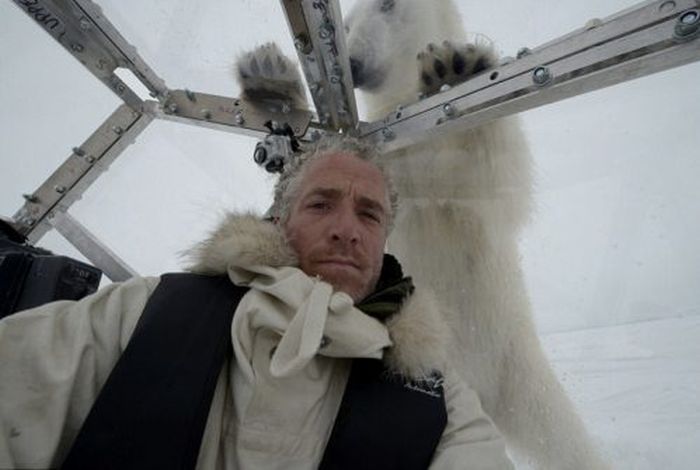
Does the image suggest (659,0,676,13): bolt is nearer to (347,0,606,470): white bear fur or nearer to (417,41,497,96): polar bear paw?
(417,41,497,96): polar bear paw

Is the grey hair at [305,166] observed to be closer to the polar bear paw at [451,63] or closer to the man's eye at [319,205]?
the man's eye at [319,205]

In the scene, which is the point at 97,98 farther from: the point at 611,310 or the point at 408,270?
the point at 611,310

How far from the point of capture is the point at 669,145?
127 centimetres

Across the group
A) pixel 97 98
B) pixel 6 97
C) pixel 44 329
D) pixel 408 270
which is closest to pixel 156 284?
pixel 44 329

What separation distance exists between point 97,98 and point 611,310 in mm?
2954

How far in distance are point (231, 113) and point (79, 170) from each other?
3.21 feet

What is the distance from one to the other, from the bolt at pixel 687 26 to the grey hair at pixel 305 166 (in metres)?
0.85

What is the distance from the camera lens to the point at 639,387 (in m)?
1.55

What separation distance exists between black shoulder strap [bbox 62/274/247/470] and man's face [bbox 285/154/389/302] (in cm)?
30

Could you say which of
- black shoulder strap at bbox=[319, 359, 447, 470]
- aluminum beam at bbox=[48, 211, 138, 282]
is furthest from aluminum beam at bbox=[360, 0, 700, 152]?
aluminum beam at bbox=[48, 211, 138, 282]

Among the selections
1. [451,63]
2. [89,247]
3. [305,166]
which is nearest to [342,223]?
[305,166]

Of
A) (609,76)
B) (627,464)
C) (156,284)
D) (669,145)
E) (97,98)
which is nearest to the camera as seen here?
(156,284)

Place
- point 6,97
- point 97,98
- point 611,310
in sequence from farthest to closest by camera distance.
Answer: point 6,97, point 97,98, point 611,310

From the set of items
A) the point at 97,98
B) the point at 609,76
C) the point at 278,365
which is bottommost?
the point at 278,365
